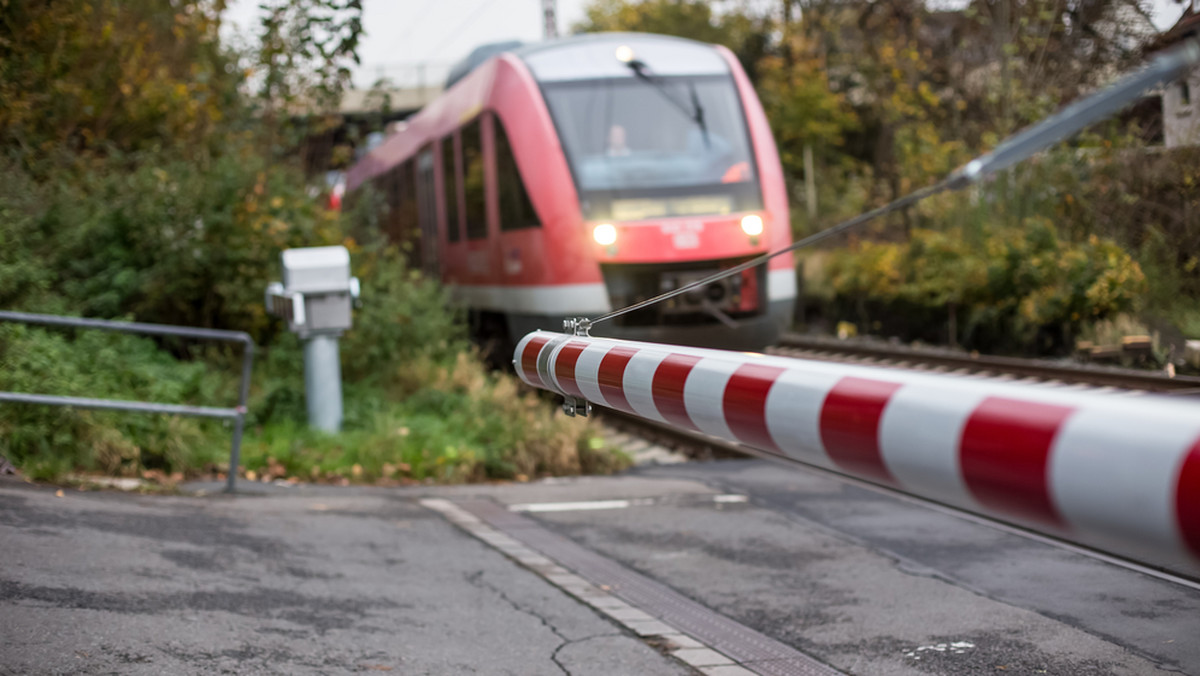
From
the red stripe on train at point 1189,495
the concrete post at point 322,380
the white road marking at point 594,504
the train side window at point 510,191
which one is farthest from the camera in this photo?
the train side window at point 510,191

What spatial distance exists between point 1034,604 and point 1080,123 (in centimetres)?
282

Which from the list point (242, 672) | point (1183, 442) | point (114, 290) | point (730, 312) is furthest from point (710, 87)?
point (1183, 442)

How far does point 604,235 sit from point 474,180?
234cm

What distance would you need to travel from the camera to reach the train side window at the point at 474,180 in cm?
1173

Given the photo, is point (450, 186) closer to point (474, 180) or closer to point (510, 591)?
point (474, 180)

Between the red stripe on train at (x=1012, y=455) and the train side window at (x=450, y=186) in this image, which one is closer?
the red stripe on train at (x=1012, y=455)

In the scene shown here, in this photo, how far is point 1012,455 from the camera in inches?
60.7

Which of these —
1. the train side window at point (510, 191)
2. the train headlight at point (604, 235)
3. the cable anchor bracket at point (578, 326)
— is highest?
the train side window at point (510, 191)

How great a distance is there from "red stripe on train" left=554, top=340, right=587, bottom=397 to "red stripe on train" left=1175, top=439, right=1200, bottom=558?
5.53 feet

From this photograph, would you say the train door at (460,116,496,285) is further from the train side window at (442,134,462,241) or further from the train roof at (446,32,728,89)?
the train roof at (446,32,728,89)

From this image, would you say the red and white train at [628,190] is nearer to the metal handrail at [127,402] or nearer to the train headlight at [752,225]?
the train headlight at [752,225]

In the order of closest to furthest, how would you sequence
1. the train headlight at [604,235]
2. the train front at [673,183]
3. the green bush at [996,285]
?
the train headlight at [604,235], the train front at [673,183], the green bush at [996,285]

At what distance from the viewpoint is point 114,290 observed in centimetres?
961

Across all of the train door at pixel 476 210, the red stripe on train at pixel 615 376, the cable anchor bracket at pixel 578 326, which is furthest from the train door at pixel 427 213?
the red stripe on train at pixel 615 376
